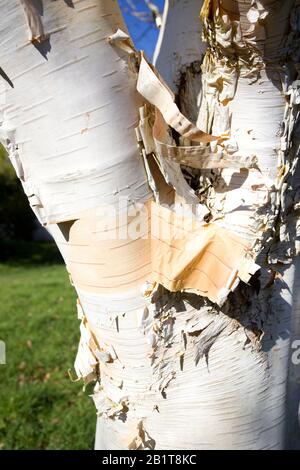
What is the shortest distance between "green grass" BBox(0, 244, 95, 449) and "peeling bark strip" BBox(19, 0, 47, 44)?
2.14 m

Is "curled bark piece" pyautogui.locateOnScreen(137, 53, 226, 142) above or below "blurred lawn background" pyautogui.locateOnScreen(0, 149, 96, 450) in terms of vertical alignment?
above

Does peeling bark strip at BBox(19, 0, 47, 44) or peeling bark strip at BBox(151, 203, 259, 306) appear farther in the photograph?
peeling bark strip at BBox(151, 203, 259, 306)

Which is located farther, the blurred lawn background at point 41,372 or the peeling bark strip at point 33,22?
the blurred lawn background at point 41,372

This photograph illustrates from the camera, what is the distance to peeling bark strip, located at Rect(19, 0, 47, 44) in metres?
0.79

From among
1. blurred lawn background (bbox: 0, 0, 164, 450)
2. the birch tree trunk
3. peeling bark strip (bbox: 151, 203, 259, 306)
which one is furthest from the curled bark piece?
blurred lawn background (bbox: 0, 0, 164, 450)

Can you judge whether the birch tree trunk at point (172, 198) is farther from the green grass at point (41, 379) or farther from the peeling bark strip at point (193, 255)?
the green grass at point (41, 379)

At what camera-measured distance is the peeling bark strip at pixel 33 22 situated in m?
0.79

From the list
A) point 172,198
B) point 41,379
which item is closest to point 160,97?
point 172,198

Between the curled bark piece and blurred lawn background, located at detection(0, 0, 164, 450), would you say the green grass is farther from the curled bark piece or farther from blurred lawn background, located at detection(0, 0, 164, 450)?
the curled bark piece

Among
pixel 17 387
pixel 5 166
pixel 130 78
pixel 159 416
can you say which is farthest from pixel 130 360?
pixel 5 166

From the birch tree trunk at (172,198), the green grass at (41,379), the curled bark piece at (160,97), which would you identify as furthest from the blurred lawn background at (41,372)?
the curled bark piece at (160,97)

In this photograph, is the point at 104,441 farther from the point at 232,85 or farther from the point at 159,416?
the point at 232,85

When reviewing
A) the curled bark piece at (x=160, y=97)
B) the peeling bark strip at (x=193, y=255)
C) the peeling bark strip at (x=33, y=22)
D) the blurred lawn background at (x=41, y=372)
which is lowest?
the blurred lawn background at (x=41, y=372)

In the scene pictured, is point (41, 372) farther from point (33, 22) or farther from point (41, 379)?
point (33, 22)
